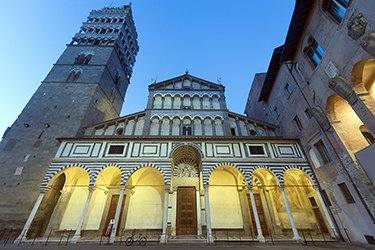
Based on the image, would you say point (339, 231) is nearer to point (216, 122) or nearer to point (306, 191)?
point (306, 191)

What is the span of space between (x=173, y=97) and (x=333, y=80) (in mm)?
12639

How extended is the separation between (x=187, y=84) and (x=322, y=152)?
44.9 ft

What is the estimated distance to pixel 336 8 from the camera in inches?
344

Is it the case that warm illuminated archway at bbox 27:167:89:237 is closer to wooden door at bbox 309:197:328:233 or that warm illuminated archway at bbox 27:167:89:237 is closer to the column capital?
the column capital

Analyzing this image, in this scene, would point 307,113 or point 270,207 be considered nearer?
point 307,113

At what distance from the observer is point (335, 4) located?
8.77 metres

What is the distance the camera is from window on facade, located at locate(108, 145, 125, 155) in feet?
41.2

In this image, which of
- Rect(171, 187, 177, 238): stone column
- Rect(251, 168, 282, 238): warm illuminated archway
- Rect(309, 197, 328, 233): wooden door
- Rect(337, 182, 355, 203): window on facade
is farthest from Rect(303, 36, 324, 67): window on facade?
Rect(171, 187, 177, 238): stone column

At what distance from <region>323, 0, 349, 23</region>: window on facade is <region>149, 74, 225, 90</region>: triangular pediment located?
10.3 metres

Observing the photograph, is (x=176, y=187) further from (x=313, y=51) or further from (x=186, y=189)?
(x=313, y=51)

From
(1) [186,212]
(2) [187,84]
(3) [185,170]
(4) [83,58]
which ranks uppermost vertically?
(4) [83,58]

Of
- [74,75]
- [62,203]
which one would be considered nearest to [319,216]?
[62,203]

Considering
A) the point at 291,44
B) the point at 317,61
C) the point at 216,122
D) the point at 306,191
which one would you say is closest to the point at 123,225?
the point at 216,122

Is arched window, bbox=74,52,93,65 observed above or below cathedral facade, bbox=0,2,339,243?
above
